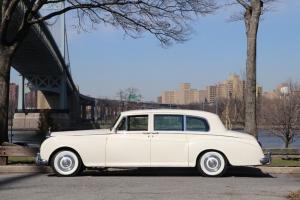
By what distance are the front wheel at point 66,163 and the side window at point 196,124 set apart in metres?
2.50

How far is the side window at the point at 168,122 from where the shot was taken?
12945 mm

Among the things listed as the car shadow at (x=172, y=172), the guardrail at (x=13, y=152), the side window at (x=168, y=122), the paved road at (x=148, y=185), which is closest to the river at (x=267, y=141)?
the guardrail at (x=13, y=152)

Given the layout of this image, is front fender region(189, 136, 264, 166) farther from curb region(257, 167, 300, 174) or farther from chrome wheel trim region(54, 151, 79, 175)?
chrome wheel trim region(54, 151, 79, 175)

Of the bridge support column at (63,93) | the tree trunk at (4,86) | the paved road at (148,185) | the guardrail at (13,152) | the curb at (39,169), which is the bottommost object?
the paved road at (148,185)

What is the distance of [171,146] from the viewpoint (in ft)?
41.8

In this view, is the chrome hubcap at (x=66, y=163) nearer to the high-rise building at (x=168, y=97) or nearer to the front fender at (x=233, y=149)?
the front fender at (x=233, y=149)

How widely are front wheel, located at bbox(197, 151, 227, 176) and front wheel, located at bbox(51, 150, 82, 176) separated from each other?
264 centimetres

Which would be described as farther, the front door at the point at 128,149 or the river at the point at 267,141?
the river at the point at 267,141

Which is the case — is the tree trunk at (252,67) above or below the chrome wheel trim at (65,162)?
above

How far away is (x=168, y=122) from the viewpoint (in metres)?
13.0

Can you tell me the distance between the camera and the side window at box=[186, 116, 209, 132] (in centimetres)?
1301

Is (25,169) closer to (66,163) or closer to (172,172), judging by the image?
(66,163)

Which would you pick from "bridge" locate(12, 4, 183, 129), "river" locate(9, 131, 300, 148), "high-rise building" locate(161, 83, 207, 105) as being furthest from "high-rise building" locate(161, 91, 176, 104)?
"river" locate(9, 131, 300, 148)

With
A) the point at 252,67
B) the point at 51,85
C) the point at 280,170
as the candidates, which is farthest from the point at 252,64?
the point at 51,85
